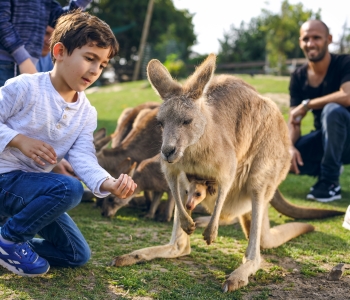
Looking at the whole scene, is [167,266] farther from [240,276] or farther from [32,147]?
[32,147]

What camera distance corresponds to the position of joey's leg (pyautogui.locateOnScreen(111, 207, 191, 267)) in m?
3.01

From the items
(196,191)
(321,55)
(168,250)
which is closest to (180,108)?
(196,191)

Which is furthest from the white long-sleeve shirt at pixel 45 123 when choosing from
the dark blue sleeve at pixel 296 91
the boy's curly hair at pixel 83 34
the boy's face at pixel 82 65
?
the dark blue sleeve at pixel 296 91

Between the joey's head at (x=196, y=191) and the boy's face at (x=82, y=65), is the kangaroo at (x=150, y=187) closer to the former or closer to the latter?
the joey's head at (x=196, y=191)

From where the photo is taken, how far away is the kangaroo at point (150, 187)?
4445mm

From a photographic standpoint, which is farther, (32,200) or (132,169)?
(132,169)

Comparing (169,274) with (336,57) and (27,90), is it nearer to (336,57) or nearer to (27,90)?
(27,90)

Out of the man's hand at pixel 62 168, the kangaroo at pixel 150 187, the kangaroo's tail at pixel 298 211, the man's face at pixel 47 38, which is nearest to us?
the man's hand at pixel 62 168

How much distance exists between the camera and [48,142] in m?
2.67

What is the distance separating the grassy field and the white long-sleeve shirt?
483 millimetres

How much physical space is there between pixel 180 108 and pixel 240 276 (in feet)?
3.06

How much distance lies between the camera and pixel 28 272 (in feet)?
8.48

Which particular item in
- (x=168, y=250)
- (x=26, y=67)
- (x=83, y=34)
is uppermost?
(x=83, y=34)

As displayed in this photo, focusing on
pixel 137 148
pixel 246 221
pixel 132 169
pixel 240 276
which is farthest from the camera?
pixel 137 148
